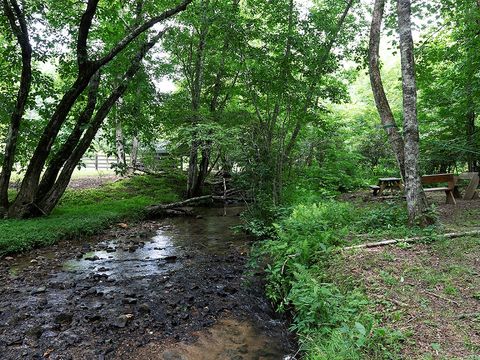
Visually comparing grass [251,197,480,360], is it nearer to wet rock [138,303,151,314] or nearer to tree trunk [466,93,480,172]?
wet rock [138,303,151,314]

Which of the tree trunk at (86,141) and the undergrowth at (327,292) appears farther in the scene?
the tree trunk at (86,141)

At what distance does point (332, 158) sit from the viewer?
17828 mm

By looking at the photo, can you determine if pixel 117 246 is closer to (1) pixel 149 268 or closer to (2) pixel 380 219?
(1) pixel 149 268

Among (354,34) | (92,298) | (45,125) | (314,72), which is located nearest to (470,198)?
(314,72)

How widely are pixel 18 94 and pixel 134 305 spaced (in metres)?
8.20

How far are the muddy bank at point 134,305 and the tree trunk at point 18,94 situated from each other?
333cm

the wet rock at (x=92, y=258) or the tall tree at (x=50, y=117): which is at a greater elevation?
the tall tree at (x=50, y=117)

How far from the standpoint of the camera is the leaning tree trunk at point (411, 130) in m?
6.04

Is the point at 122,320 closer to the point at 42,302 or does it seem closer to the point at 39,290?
the point at 42,302

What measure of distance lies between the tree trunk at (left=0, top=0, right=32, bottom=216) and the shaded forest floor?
10.1 meters

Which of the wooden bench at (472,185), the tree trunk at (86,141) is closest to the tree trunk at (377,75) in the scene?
the wooden bench at (472,185)

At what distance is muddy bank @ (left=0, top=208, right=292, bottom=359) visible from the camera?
14.0ft

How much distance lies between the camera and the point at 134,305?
545cm

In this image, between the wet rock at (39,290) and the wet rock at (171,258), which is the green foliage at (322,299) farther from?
the wet rock at (39,290)
